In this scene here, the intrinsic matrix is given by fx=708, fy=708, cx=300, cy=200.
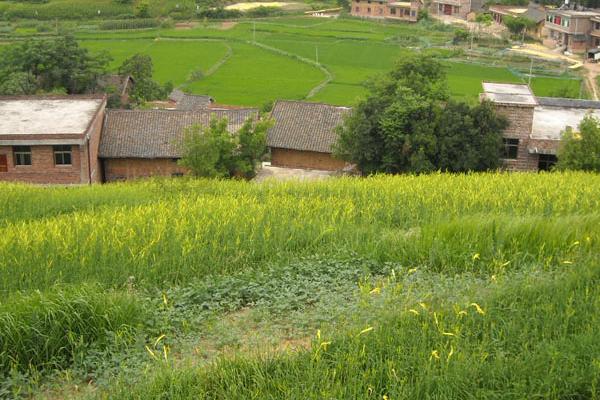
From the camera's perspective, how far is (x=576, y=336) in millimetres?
5570

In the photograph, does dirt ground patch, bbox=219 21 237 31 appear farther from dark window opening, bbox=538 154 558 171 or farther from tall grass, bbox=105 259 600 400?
tall grass, bbox=105 259 600 400

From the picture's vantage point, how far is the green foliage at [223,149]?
2231 centimetres

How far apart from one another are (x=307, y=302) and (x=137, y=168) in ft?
65.5

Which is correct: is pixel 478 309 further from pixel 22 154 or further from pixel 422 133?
pixel 22 154

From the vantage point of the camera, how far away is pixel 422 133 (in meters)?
20.9

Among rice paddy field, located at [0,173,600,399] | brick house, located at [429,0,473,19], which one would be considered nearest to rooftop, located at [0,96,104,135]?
rice paddy field, located at [0,173,600,399]

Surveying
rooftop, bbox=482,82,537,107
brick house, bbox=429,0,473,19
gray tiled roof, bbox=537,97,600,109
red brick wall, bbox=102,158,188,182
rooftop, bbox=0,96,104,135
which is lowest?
red brick wall, bbox=102,158,188,182

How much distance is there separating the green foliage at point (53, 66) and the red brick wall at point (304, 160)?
11749 mm

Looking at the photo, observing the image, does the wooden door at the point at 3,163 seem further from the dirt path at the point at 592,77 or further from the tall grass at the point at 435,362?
the dirt path at the point at 592,77

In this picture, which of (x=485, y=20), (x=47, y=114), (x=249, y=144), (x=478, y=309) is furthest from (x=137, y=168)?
(x=485, y=20)

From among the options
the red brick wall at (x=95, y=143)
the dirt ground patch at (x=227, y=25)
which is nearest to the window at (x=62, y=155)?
the red brick wall at (x=95, y=143)

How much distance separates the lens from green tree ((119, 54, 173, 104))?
3756 centimetres

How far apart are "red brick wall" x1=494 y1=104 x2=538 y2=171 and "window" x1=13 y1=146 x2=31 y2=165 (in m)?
15.2

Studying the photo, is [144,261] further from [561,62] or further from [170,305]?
[561,62]
